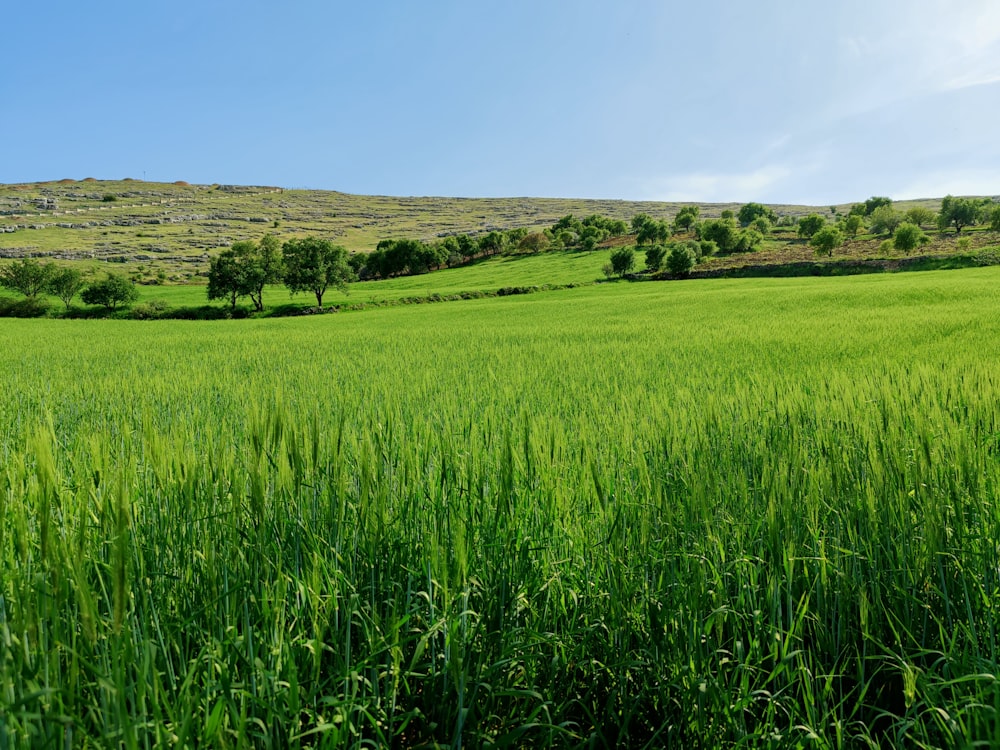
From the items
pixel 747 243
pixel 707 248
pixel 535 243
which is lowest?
pixel 707 248

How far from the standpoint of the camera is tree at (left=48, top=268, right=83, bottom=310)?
5922 centimetres

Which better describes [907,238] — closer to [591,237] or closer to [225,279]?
[591,237]

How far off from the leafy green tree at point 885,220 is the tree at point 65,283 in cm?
11615

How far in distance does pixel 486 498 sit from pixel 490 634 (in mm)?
572

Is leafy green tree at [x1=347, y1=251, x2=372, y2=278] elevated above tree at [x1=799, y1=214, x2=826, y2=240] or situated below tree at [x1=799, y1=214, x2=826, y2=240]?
below

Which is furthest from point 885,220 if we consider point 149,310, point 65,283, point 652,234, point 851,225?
point 65,283

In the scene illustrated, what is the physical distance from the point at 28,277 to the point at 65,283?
419 centimetres

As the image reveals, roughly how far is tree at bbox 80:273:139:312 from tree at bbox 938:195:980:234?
386ft

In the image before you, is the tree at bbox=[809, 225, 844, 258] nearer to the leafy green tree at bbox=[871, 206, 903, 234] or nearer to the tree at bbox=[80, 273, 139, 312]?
the leafy green tree at bbox=[871, 206, 903, 234]

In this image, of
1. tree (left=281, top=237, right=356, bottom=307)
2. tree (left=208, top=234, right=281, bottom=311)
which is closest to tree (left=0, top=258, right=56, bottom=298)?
tree (left=208, top=234, right=281, bottom=311)

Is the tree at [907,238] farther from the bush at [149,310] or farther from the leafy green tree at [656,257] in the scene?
the bush at [149,310]

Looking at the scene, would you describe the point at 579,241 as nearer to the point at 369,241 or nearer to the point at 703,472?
the point at 369,241

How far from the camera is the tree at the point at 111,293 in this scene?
55219 millimetres

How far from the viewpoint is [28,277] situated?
59375mm
